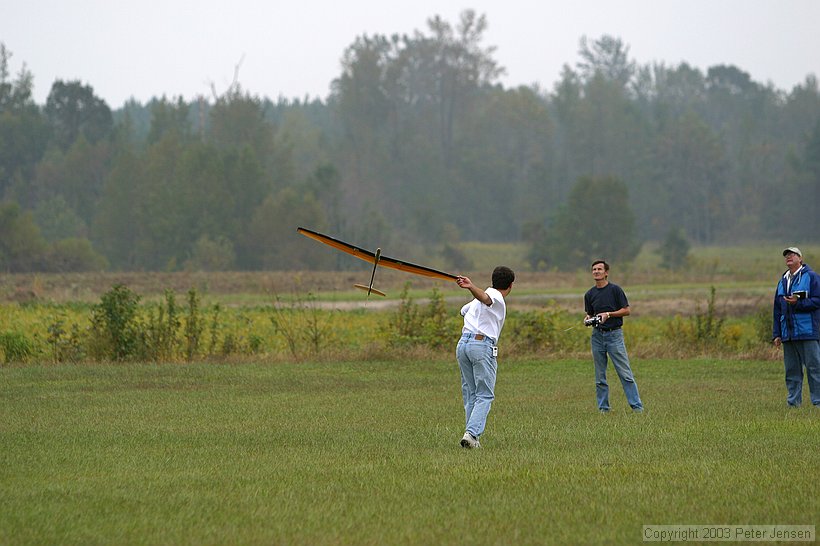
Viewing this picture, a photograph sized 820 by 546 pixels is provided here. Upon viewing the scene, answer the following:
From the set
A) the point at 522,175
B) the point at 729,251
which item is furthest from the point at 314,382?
the point at 522,175

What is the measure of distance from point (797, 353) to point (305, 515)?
31.5 ft

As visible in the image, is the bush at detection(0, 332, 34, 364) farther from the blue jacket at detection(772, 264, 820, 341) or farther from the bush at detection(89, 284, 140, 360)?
the blue jacket at detection(772, 264, 820, 341)

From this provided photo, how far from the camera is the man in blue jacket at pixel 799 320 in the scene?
52.3 ft

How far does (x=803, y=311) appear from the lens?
16.0 m

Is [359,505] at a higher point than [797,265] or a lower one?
lower

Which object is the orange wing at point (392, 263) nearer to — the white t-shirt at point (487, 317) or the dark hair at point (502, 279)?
the white t-shirt at point (487, 317)

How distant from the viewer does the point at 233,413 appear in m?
15.9

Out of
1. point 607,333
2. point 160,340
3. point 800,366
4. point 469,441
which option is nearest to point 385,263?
point 469,441

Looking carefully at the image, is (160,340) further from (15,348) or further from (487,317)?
(487,317)

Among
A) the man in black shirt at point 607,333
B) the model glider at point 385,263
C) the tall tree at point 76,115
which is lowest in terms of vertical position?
the man in black shirt at point 607,333

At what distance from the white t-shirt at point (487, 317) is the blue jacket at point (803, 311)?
5.52m

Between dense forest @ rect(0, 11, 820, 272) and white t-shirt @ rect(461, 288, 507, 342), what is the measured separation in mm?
65011

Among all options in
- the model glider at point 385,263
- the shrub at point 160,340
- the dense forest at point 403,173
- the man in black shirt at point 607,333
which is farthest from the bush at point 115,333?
the dense forest at point 403,173

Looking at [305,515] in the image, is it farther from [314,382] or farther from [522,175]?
[522,175]
